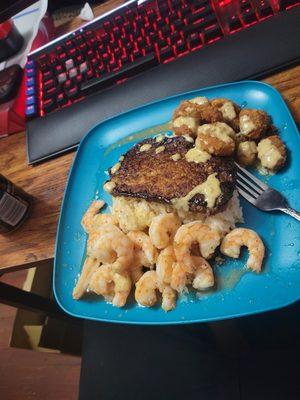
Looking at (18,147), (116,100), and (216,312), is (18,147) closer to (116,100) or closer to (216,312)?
(116,100)

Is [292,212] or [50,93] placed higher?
[50,93]

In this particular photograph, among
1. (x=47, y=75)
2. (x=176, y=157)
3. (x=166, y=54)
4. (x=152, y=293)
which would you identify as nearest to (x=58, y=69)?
(x=47, y=75)

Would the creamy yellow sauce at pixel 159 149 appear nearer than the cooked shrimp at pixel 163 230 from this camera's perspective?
No

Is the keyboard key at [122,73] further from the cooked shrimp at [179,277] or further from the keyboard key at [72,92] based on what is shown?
the cooked shrimp at [179,277]

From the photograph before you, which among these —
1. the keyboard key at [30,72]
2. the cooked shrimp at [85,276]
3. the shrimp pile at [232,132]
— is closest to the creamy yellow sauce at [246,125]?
the shrimp pile at [232,132]

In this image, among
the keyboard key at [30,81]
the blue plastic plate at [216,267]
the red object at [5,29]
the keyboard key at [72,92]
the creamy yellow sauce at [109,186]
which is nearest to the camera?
the blue plastic plate at [216,267]

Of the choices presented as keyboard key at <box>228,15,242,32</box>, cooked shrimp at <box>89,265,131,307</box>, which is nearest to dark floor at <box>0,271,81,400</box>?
cooked shrimp at <box>89,265,131,307</box>

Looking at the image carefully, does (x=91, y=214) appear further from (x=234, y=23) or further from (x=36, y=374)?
(x=36, y=374)
